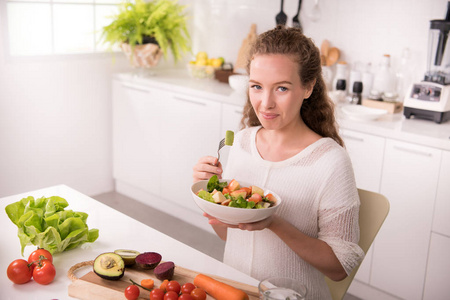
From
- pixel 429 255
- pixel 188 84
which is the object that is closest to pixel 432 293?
pixel 429 255

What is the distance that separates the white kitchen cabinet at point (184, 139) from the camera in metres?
3.22

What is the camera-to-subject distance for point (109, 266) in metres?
1.31

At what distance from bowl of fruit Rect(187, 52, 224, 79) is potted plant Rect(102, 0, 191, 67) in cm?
18

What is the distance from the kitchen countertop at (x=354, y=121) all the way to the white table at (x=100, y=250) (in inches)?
41.1

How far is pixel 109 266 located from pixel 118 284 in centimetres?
6

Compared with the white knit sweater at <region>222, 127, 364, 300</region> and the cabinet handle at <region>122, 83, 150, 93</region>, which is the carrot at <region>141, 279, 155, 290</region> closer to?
the white knit sweater at <region>222, 127, 364, 300</region>

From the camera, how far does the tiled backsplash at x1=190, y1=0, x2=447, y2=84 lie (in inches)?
113

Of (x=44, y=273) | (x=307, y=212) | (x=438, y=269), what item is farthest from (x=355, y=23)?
(x=44, y=273)

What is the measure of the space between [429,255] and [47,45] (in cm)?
268

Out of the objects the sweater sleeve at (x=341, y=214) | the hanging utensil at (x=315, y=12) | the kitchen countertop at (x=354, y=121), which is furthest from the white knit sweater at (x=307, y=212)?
the hanging utensil at (x=315, y=12)

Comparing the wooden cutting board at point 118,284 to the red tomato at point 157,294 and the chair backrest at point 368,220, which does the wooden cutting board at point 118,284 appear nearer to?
the red tomato at point 157,294

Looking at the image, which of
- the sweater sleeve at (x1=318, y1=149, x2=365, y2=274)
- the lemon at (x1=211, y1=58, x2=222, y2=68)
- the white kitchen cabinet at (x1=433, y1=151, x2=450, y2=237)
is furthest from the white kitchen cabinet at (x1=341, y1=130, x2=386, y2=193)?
the lemon at (x1=211, y1=58, x2=222, y2=68)

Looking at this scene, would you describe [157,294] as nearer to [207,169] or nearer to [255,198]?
[255,198]

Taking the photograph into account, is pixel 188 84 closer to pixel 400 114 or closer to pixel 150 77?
pixel 150 77
